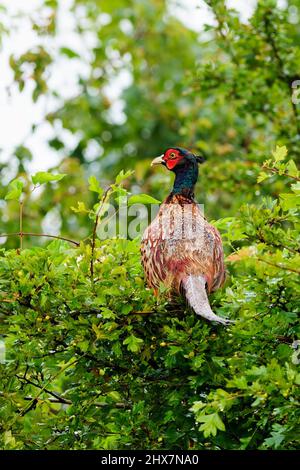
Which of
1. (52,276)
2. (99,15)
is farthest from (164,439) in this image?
(99,15)

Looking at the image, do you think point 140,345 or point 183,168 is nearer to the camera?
point 140,345

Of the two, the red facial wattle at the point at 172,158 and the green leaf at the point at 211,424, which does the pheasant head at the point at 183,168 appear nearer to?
the red facial wattle at the point at 172,158

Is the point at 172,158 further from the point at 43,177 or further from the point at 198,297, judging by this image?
the point at 198,297

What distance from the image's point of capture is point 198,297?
12.3 ft

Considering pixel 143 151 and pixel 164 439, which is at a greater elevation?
pixel 143 151

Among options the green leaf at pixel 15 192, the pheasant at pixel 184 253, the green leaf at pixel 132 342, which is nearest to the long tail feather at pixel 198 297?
the pheasant at pixel 184 253

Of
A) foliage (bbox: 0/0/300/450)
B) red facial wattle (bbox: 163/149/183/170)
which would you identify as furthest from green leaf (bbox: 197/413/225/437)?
red facial wattle (bbox: 163/149/183/170)

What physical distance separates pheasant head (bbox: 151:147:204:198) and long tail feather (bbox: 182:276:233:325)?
30.7 inches

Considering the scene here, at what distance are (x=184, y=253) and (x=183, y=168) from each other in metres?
0.76

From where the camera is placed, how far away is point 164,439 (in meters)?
3.64

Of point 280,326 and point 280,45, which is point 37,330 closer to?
point 280,326

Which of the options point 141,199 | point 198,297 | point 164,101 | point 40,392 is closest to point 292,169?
point 198,297

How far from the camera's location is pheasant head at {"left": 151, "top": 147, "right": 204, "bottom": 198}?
4652 mm

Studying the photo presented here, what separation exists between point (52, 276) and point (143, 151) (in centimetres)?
753
